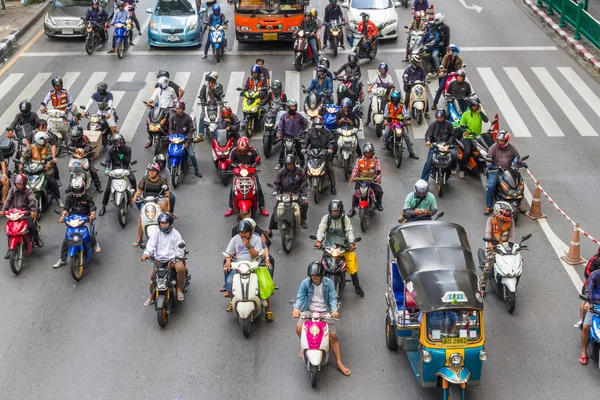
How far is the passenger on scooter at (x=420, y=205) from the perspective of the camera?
1761 centimetres

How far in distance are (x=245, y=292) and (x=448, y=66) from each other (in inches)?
536

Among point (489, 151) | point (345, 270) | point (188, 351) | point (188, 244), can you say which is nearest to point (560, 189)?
point (489, 151)

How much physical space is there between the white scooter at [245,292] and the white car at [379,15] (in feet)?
58.7

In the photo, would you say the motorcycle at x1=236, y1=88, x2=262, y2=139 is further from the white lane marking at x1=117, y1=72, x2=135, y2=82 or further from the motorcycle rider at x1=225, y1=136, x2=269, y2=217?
the white lane marking at x1=117, y1=72, x2=135, y2=82

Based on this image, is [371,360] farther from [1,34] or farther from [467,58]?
[1,34]

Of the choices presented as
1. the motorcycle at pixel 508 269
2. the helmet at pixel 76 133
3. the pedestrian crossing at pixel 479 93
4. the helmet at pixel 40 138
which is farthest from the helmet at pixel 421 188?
the helmet at pixel 40 138

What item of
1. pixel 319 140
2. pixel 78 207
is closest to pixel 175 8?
pixel 319 140

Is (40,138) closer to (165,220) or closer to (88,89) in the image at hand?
(165,220)

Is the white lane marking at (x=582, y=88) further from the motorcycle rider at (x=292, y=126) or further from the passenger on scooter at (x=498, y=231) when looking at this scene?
the passenger on scooter at (x=498, y=231)

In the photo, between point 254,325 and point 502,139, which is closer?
point 254,325

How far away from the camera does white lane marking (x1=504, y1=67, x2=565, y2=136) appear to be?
25.4m

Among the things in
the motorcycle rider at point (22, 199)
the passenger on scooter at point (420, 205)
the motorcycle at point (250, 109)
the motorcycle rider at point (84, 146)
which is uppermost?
the passenger on scooter at point (420, 205)

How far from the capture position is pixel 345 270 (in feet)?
54.9

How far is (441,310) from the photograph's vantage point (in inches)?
518
